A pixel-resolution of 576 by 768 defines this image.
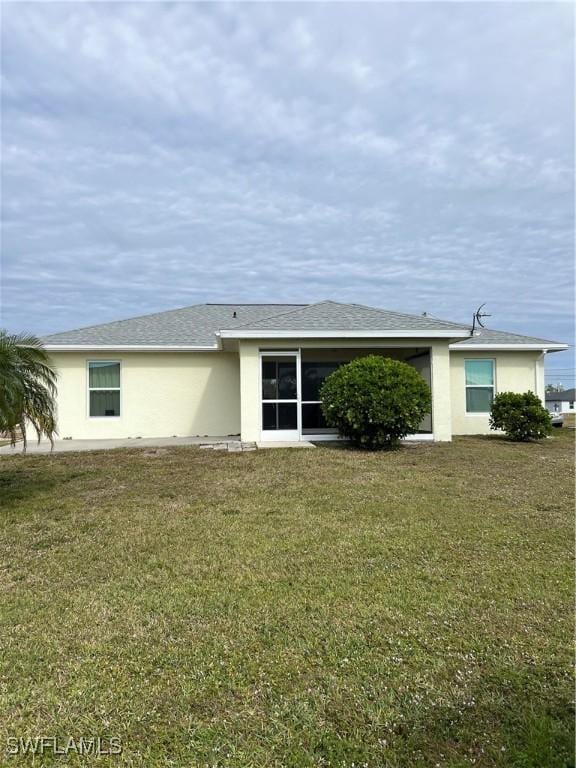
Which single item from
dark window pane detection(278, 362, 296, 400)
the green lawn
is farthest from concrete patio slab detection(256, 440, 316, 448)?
the green lawn

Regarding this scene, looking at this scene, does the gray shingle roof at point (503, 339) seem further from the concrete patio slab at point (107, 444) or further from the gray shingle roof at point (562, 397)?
the gray shingle roof at point (562, 397)

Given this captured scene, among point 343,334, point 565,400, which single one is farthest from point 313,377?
point 565,400

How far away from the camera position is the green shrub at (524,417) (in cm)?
1274

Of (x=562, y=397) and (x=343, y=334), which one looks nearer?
(x=343, y=334)

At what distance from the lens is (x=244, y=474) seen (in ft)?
27.6

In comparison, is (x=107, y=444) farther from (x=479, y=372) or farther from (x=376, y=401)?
(x=479, y=372)

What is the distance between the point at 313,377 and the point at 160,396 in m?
5.03

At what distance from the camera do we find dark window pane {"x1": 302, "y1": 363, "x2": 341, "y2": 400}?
48.6 feet

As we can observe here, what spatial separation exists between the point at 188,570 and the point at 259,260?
24.2m

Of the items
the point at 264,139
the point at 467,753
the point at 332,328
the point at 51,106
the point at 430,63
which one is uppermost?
the point at 264,139

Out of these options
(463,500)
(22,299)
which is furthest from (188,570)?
(22,299)

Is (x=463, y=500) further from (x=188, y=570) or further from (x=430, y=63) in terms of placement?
(x=430, y=63)

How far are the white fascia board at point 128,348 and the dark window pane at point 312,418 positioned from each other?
3571 millimetres

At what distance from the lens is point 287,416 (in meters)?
12.8
